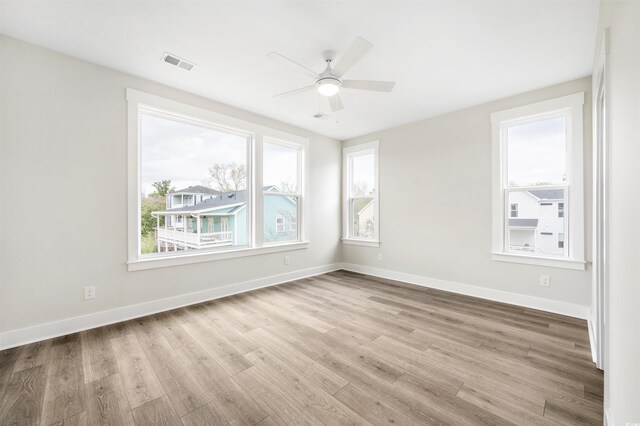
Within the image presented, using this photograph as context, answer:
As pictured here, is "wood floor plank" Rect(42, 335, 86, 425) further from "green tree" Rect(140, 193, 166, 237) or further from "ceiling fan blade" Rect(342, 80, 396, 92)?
"ceiling fan blade" Rect(342, 80, 396, 92)

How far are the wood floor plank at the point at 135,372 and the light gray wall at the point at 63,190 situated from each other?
705 millimetres

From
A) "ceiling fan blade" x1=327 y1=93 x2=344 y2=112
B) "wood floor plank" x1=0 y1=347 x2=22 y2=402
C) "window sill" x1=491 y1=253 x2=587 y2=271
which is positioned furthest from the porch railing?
"window sill" x1=491 y1=253 x2=587 y2=271

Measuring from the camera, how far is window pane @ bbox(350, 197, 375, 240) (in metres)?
5.34

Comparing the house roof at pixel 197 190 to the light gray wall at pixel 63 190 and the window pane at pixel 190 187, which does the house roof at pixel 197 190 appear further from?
the light gray wall at pixel 63 190

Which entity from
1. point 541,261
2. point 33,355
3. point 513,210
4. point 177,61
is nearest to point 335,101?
point 177,61

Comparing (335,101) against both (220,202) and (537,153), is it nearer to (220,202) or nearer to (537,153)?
(220,202)

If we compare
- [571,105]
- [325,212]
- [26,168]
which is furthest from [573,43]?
[26,168]

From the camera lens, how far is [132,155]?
10.1 ft

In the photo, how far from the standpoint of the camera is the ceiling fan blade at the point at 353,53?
6.72ft

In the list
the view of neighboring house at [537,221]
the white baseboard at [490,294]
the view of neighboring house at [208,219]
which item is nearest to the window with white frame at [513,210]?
the view of neighboring house at [537,221]

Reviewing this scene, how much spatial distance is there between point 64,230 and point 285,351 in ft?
8.10

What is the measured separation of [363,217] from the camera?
5508mm

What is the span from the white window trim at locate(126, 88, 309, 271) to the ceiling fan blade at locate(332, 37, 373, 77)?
211 centimetres

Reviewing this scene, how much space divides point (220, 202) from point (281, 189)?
3.74 ft
